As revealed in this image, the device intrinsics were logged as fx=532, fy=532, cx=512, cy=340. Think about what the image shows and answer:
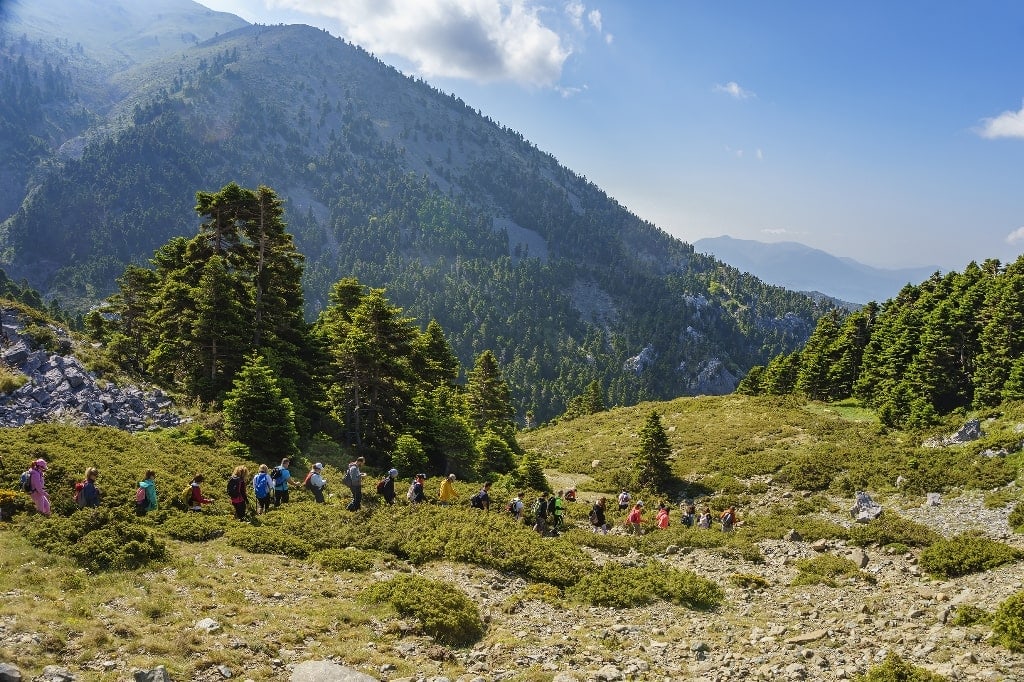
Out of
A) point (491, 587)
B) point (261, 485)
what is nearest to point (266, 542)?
point (261, 485)

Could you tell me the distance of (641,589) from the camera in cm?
1609

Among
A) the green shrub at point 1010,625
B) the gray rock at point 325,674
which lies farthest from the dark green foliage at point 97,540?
the green shrub at point 1010,625

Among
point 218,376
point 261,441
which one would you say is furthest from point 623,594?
point 218,376

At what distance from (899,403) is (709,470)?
20.3m

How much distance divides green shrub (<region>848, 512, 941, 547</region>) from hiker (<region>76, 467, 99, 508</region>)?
87.6 ft

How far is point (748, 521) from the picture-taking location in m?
26.4

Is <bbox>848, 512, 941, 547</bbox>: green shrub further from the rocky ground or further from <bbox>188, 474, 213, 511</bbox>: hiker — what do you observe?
<bbox>188, 474, 213, 511</bbox>: hiker

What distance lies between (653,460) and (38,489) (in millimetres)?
30518

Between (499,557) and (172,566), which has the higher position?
(172,566)

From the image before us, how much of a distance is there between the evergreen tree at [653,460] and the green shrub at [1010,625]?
23.2 m

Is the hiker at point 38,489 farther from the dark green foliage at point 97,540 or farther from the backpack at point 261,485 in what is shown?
the backpack at point 261,485

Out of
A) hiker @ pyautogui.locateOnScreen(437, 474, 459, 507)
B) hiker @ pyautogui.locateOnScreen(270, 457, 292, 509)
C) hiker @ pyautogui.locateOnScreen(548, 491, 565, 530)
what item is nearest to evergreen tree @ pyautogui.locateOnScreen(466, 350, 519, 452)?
hiker @ pyautogui.locateOnScreen(437, 474, 459, 507)

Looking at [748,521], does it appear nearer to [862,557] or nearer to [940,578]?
A: [862,557]

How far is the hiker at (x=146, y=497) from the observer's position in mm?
16406
